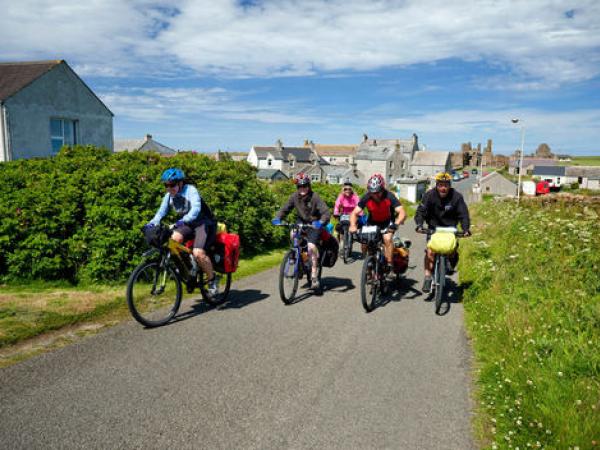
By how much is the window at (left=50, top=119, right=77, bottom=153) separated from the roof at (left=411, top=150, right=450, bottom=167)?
10470 cm

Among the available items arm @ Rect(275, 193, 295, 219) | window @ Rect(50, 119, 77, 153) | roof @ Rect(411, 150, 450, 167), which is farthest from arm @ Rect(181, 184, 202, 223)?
roof @ Rect(411, 150, 450, 167)

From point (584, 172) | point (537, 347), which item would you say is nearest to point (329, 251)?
point (537, 347)

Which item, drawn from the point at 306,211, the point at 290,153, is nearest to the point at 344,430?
the point at 306,211

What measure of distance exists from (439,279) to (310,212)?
2740 millimetres

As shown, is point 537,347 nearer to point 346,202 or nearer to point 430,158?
point 346,202

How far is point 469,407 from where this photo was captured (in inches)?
173

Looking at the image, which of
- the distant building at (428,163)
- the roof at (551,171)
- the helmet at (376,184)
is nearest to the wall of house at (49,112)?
the helmet at (376,184)

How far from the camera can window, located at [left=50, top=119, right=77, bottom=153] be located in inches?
921

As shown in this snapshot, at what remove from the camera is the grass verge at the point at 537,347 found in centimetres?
382

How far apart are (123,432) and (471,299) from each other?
6.68 metres

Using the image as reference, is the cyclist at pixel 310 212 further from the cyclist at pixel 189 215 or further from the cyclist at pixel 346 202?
the cyclist at pixel 346 202

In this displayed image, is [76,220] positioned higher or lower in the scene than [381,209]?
lower

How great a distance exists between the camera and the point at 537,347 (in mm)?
5410

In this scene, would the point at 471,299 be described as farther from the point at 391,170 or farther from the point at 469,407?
the point at 391,170
